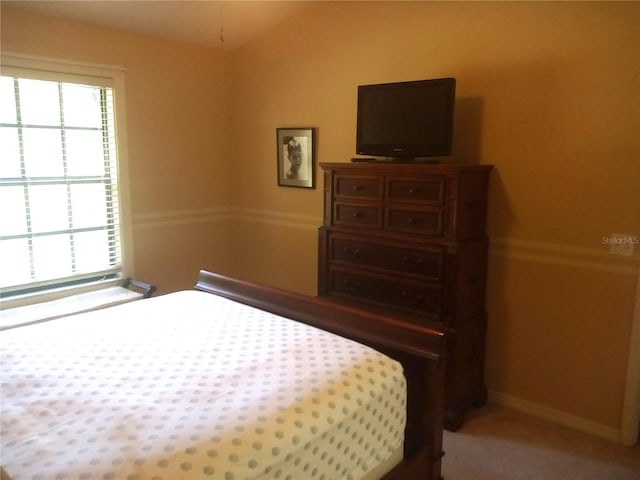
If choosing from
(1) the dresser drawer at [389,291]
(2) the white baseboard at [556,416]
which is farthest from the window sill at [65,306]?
(2) the white baseboard at [556,416]

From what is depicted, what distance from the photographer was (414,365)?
1.97 metres

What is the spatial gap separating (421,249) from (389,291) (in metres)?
0.35

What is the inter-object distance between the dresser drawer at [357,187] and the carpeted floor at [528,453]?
58.8 inches

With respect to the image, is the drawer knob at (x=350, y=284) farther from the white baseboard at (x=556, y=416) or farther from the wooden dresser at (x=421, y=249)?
the white baseboard at (x=556, y=416)

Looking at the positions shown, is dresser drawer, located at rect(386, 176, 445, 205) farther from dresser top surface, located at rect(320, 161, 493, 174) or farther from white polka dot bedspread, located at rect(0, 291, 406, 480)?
white polka dot bedspread, located at rect(0, 291, 406, 480)

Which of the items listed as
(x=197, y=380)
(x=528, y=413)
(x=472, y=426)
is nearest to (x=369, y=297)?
(x=472, y=426)

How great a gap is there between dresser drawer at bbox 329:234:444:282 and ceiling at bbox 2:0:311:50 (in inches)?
75.7

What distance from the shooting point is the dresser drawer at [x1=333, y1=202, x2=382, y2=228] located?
3025mm

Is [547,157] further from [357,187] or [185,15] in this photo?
[185,15]

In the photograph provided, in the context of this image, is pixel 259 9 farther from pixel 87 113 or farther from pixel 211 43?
pixel 87 113

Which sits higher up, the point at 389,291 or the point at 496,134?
the point at 496,134

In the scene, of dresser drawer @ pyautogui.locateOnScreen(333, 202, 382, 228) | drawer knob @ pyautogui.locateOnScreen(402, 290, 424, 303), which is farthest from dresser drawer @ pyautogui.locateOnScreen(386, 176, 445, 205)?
drawer knob @ pyautogui.locateOnScreen(402, 290, 424, 303)

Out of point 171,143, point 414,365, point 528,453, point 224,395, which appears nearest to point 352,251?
point 414,365

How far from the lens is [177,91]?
4.00m
